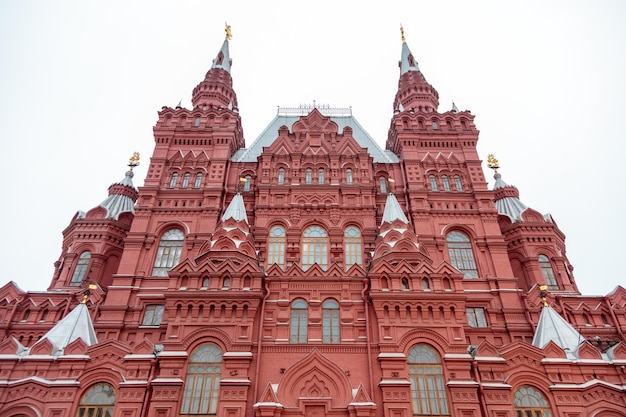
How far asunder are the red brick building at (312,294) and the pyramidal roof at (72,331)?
94mm

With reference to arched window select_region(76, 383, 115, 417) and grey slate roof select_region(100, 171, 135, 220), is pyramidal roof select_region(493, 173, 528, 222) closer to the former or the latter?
arched window select_region(76, 383, 115, 417)

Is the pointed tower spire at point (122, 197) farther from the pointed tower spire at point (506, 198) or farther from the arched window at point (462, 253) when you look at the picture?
the pointed tower spire at point (506, 198)

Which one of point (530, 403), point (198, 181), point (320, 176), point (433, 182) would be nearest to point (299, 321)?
point (530, 403)

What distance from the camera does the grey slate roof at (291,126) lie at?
112 feet

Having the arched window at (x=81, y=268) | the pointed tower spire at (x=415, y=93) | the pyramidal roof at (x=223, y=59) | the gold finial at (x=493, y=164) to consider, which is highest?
the pyramidal roof at (x=223, y=59)

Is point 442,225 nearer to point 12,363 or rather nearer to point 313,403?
point 313,403

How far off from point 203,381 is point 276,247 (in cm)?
961

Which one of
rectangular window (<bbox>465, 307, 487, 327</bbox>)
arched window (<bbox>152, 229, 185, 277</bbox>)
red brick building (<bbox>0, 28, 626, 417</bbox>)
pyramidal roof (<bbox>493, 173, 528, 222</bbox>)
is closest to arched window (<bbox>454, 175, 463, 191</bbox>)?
red brick building (<bbox>0, 28, 626, 417</bbox>)

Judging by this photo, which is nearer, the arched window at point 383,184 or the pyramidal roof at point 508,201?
the arched window at point 383,184

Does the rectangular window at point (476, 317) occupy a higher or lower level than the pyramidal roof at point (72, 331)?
higher

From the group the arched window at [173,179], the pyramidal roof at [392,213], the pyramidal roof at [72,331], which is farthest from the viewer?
the arched window at [173,179]

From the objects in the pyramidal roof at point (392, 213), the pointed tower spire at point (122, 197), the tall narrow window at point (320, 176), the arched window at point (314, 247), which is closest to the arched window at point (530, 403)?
the pyramidal roof at point (392, 213)

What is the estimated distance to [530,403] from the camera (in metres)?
19.3

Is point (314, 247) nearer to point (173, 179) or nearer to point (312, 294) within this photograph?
point (312, 294)
